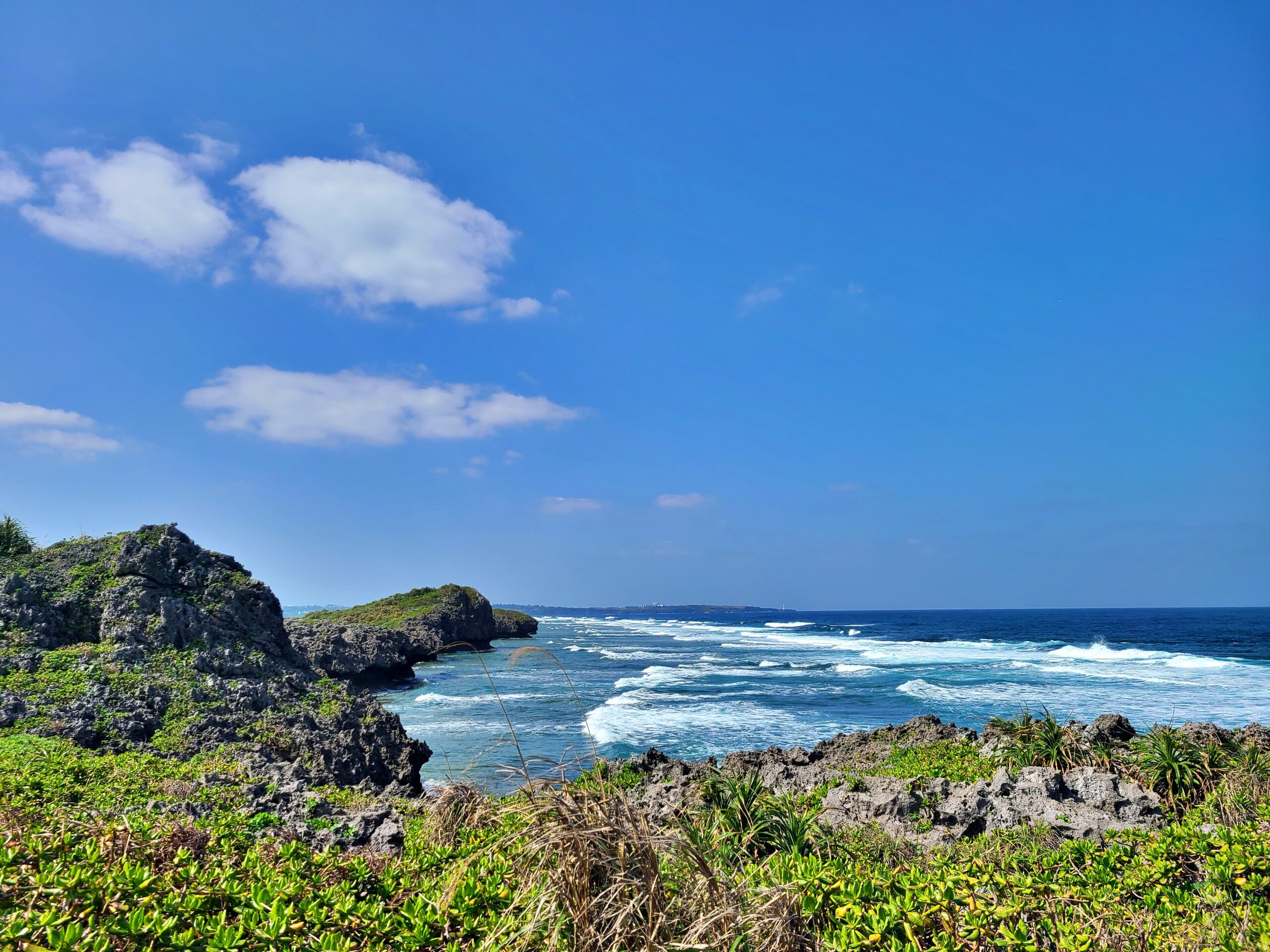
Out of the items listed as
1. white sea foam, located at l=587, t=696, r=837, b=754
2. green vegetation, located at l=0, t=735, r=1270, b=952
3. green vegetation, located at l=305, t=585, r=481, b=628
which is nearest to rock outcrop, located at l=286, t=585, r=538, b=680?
green vegetation, located at l=305, t=585, r=481, b=628

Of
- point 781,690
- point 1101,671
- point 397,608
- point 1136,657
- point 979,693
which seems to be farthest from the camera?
point 397,608

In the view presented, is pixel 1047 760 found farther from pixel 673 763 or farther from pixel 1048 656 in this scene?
pixel 1048 656

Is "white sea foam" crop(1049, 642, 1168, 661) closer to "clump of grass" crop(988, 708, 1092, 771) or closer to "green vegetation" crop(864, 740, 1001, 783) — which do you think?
"green vegetation" crop(864, 740, 1001, 783)

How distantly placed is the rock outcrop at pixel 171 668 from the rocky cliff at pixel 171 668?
0.03m

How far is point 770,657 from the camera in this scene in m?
49.6

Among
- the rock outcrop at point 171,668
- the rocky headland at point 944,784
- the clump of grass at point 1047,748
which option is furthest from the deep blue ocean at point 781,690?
the clump of grass at point 1047,748

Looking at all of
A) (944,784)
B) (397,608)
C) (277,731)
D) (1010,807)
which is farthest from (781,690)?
(397,608)

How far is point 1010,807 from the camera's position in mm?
8719

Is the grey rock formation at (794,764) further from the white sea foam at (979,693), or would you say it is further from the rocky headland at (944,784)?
the white sea foam at (979,693)

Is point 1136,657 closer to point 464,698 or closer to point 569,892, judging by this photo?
point 464,698

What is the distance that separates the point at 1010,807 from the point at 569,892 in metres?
8.30

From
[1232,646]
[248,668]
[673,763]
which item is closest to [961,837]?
[673,763]

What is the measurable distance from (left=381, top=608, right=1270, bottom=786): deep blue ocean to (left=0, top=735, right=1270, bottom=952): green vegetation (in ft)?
1.99

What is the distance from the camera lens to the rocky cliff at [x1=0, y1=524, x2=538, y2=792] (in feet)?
34.8
